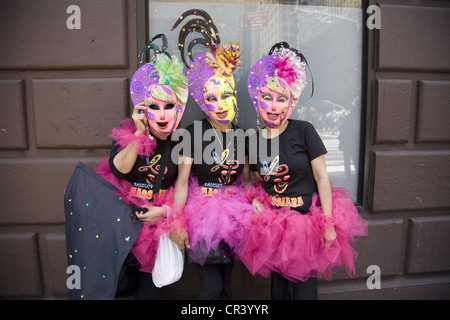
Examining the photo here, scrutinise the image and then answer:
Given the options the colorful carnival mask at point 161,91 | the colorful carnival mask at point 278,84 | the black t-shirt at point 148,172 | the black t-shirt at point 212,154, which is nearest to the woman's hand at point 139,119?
the colorful carnival mask at point 161,91

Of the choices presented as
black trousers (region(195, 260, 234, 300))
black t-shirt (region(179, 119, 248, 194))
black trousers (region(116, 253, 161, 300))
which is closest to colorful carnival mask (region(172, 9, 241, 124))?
black t-shirt (region(179, 119, 248, 194))

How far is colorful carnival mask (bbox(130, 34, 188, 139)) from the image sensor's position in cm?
A: 208

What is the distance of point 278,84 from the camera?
2.13 meters

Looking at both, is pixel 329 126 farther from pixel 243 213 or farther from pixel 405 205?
pixel 243 213

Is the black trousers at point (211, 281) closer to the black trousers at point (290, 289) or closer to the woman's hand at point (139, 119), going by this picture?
the black trousers at point (290, 289)

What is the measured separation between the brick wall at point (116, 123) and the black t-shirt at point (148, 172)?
0.71 meters

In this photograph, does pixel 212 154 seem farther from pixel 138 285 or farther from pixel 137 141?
pixel 138 285

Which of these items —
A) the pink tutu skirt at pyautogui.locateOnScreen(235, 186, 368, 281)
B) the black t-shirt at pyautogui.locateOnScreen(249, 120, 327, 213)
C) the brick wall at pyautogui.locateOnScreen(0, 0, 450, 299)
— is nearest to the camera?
the pink tutu skirt at pyautogui.locateOnScreen(235, 186, 368, 281)

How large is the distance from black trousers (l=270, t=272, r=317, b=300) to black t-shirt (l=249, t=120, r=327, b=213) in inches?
20.4

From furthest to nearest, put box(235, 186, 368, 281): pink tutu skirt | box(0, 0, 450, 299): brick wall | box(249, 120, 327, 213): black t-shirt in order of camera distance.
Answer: box(0, 0, 450, 299): brick wall, box(249, 120, 327, 213): black t-shirt, box(235, 186, 368, 281): pink tutu skirt

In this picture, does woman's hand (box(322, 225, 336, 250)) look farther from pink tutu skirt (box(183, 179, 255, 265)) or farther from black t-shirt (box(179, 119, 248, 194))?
black t-shirt (box(179, 119, 248, 194))

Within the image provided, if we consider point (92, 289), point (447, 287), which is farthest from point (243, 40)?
point (447, 287)

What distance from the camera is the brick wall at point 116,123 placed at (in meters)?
2.62

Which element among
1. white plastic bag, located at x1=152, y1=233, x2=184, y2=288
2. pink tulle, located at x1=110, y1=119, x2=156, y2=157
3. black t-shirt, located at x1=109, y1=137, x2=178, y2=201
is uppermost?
pink tulle, located at x1=110, y1=119, x2=156, y2=157
